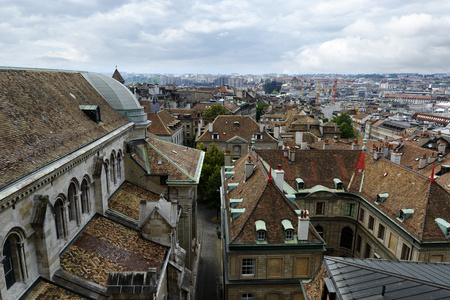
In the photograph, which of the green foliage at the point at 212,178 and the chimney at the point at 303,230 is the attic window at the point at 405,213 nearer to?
the chimney at the point at 303,230

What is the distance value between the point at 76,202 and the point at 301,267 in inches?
747

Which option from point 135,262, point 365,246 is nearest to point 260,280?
point 135,262

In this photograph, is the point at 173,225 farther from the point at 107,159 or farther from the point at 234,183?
the point at 234,183

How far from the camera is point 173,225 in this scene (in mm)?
24359

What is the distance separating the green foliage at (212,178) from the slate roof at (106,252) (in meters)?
27.0

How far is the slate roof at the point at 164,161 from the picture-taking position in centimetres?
3253

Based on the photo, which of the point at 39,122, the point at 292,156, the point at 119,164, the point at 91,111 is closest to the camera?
the point at 39,122

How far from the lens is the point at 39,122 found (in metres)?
20.1

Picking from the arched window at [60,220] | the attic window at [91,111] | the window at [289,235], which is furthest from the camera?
the window at [289,235]

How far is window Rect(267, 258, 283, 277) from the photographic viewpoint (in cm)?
2809

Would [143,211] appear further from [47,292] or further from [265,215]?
[265,215]

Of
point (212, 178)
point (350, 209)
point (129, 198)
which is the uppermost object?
point (129, 198)

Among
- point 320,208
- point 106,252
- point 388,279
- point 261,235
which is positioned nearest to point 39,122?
point 106,252

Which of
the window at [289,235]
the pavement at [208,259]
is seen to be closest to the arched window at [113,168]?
the pavement at [208,259]
